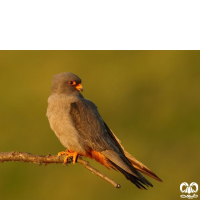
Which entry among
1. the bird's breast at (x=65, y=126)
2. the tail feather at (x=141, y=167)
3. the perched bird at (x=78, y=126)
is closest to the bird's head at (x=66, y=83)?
the perched bird at (x=78, y=126)

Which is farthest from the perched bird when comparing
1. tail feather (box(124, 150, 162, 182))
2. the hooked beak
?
tail feather (box(124, 150, 162, 182))

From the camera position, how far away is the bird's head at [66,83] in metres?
5.84

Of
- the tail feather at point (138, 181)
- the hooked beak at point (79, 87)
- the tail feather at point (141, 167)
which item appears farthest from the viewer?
the hooked beak at point (79, 87)

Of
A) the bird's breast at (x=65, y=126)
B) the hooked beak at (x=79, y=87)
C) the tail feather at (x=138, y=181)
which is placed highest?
the hooked beak at (x=79, y=87)

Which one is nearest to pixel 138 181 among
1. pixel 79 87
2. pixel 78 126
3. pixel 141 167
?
pixel 141 167

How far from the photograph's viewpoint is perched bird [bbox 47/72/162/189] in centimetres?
564

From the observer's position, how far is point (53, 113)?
566 cm

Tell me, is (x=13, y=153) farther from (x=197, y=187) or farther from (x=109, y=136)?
(x=197, y=187)

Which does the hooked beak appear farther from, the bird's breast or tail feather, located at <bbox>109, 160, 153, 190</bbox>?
tail feather, located at <bbox>109, 160, 153, 190</bbox>

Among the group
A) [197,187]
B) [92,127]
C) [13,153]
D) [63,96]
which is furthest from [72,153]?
[197,187]

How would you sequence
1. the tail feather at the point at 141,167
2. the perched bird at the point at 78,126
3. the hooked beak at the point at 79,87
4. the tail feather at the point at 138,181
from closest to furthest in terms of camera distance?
the tail feather at the point at 141,167 < the tail feather at the point at 138,181 < the perched bird at the point at 78,126 < the hooked beak at the point at 79,87

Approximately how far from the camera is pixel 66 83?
588cm

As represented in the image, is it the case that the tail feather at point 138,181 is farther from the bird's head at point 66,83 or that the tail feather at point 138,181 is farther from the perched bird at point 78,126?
the bird's head at point 66,83

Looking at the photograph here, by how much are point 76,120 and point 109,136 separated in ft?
1.69
